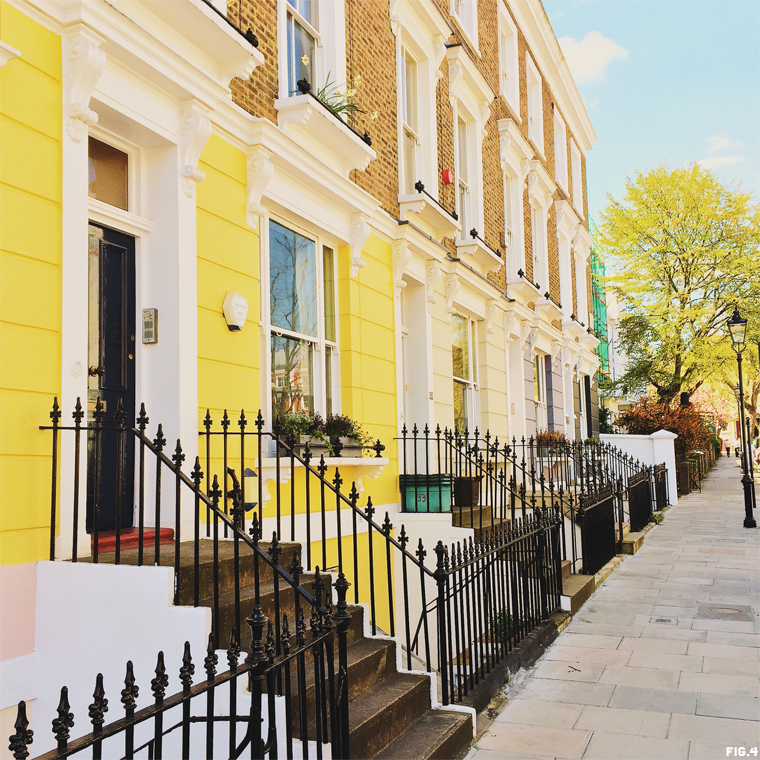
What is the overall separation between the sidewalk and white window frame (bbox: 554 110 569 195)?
11654 millimetres

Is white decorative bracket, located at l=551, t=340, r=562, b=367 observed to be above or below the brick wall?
Result: below

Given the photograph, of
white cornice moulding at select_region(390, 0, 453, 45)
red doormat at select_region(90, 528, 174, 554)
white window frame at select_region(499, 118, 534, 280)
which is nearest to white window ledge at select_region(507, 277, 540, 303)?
white window frame at select_region(499, 118, 534, 280)

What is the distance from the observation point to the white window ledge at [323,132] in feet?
22.5

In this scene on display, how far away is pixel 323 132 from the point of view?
7316mm

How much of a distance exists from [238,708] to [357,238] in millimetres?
5434

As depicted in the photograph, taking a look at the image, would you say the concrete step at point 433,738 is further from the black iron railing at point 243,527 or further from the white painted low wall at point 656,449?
the white painted low wall at point 656,449

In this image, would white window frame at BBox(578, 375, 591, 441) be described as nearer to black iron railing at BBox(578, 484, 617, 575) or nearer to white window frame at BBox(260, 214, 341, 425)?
black iron railing at BBox(578, 484, 617, 575)

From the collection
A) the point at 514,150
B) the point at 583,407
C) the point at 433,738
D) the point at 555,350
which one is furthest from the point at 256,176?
the point at 583,407

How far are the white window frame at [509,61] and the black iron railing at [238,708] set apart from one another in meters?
12.8

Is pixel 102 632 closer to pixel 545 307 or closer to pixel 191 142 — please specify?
pixel 191 142

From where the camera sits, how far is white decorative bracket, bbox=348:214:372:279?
27.0 ft

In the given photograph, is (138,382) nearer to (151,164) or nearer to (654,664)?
(151,164)

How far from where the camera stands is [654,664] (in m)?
6.43

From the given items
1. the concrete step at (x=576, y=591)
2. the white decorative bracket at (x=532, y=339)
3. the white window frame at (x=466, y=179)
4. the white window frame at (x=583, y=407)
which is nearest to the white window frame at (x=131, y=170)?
the concrete step at (x=576, y=591)
